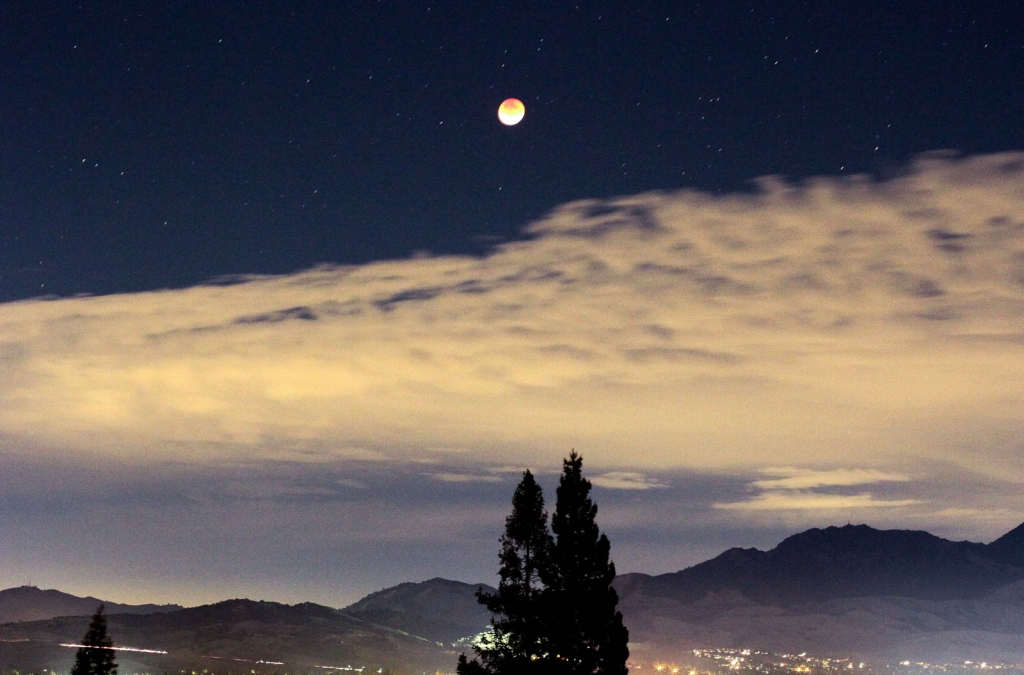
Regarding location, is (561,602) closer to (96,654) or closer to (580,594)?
(580,594)

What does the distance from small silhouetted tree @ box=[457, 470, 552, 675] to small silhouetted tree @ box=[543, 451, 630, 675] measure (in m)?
0.74

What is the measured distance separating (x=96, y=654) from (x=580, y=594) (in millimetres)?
86576

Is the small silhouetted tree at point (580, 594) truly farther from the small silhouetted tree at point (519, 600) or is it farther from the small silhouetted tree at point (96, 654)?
the small silhouetted tree at point (96, 654)

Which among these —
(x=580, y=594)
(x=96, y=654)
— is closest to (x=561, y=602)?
(x=580, y=594)

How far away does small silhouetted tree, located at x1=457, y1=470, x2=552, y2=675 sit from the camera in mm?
45688

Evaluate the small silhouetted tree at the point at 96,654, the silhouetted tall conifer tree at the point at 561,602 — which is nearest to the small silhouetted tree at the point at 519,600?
the silhouetted tall conifer tree at the point at 561,602

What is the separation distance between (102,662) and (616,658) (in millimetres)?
86020

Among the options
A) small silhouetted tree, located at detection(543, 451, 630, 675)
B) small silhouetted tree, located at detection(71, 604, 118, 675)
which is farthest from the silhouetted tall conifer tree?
small silhouetted tree, located at detection(71, 604, 118, 675)

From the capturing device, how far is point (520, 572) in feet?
156

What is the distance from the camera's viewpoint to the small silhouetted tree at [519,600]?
45688 millimetres

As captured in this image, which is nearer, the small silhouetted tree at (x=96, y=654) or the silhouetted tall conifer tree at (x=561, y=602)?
the silhouetted tall conifer tree at (x=561, y=602)

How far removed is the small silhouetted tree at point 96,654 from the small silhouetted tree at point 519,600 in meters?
79.3

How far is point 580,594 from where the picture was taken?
148 ft

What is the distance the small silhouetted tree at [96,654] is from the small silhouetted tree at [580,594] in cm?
8232
